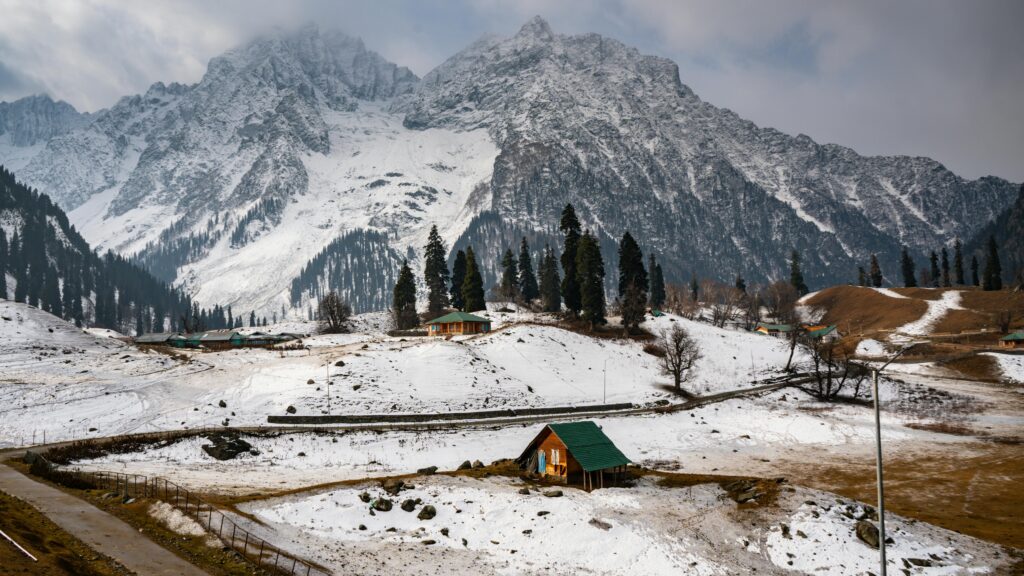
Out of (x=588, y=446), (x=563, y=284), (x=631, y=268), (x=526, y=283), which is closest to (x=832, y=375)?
(x=631, y=268)

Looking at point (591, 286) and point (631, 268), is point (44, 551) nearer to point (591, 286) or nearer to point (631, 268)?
point (591, 286)

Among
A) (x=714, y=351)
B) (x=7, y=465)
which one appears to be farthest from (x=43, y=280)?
(x=714, y=351)

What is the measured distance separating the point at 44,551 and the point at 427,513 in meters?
17.4

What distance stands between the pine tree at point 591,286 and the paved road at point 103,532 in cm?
7869

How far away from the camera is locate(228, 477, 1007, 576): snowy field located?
1052 inches

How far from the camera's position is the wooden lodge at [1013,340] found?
101 meters

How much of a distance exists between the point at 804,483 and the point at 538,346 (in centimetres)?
4647

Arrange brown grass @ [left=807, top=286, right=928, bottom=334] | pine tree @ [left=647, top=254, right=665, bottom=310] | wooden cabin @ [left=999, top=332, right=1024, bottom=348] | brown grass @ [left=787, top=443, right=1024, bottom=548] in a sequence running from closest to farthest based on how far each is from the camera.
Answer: brown grass @ [left=787, top=443, right=1024, bottom=548], wooden cabin @ [left=999, top=332, right=1024, bottom=348], pine tree @ [left=647, top=254, right=665, bottom=310], brown grass @ [left=807, top=286, right=928, bottom=334]

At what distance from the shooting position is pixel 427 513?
1267 inches

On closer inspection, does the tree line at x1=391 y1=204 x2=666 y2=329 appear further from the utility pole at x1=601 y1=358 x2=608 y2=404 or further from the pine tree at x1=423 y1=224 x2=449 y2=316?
the utility pole at x1=601 y1=358 x2=608 y2=404

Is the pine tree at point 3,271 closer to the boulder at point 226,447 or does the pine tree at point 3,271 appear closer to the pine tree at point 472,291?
the pine tree at point 472,291

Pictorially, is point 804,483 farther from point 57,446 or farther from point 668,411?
point 57,446

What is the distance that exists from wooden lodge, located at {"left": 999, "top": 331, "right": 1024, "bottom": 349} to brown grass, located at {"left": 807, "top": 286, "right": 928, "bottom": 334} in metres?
32.9

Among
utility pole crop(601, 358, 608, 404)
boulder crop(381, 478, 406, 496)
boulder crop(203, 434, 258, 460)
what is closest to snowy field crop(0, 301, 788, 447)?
utility pole crop(601, 358, 608, 404)
